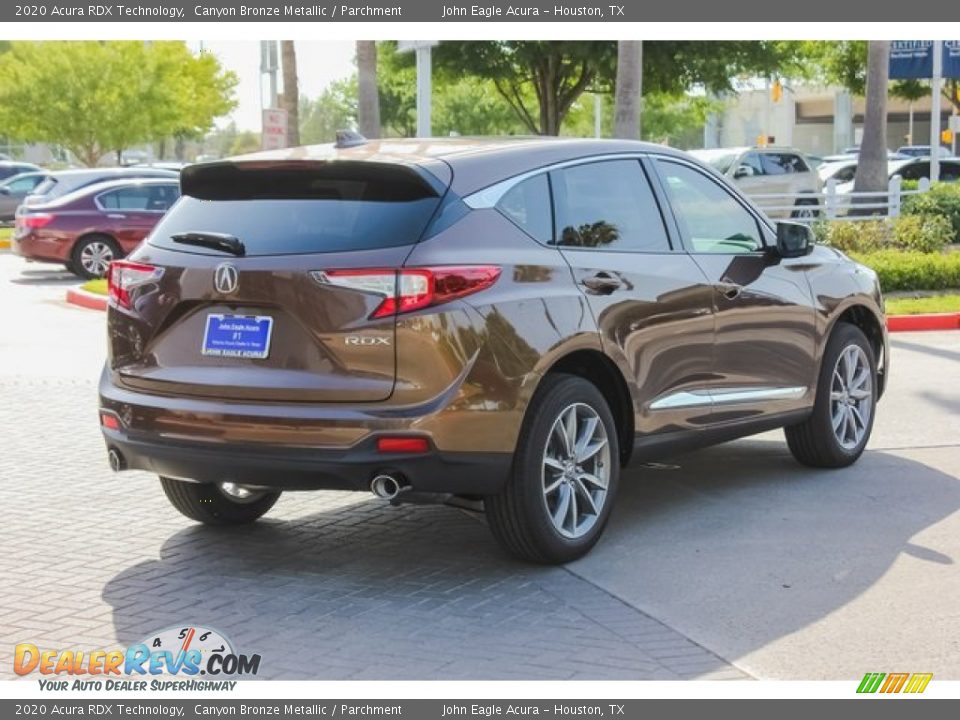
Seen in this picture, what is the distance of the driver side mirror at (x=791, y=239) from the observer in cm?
773

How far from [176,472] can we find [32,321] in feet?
37.8

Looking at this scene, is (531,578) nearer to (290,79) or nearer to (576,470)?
(576,470)

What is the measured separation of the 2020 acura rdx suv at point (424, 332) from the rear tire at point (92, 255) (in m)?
16.5

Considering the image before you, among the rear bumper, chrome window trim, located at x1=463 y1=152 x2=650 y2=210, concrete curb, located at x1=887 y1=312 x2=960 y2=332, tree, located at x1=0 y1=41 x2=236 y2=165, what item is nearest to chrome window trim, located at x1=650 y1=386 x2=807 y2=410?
chrome window trim, located at x1=463 y1=152 x2=650 y2=210

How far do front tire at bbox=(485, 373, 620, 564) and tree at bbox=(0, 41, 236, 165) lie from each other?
38.3 metres

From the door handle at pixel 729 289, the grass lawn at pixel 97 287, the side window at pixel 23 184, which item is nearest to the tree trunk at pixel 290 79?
the grass lawn at pixel 97 287

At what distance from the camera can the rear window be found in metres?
5.91

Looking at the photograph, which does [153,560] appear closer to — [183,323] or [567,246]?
[183,323]

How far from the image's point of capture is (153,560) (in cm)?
660

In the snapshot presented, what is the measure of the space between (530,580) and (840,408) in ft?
9.37

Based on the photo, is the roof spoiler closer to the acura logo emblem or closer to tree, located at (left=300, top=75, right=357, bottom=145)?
the acura logo emblem

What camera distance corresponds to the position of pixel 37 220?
23.0m

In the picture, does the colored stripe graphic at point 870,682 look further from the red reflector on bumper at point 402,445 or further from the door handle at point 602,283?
the door handle at point 602,283
